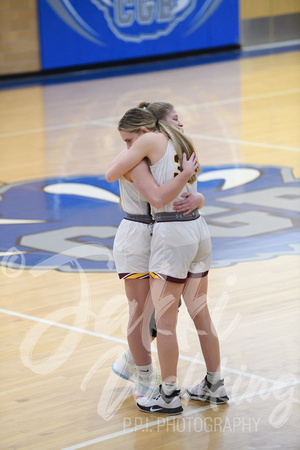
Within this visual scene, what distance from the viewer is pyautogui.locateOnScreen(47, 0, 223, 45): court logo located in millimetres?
16406

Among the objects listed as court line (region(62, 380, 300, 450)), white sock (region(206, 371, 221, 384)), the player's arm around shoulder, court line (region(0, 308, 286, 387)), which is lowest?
court line (region(0, 308, 286, 387))

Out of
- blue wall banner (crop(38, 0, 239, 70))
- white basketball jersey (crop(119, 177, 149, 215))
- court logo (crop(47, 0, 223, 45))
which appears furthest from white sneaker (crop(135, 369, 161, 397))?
court logo (crop(47, 0, 223, 45))

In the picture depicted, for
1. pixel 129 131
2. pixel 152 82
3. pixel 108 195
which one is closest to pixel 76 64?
pixel 152 82

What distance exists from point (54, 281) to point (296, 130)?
544 cm

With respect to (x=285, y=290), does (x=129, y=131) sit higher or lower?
higher

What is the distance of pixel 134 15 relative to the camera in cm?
1712

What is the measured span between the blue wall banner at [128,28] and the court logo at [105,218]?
7.92m

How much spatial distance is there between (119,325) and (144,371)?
3.27ft

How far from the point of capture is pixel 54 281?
5.84 m

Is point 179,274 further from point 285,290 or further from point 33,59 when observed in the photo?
point 33,59

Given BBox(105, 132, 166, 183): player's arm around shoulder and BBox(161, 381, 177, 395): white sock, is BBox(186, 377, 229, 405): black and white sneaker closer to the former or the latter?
BBox(161, 381, 177, 395): white sock

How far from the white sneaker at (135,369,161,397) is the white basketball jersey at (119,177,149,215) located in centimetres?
72

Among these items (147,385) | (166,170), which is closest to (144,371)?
(147,385)

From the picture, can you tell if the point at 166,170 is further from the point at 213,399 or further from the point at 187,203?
the point at 213,399
